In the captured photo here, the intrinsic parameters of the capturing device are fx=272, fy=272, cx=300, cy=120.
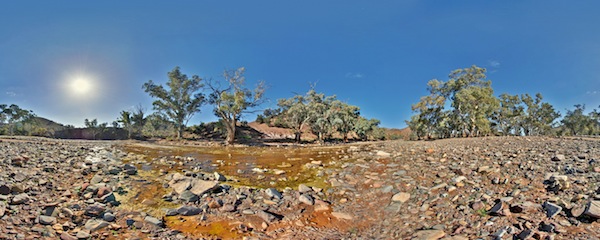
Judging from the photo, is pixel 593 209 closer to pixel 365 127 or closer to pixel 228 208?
pixel 228 208

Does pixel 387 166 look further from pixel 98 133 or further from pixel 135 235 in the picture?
pixel 98 133

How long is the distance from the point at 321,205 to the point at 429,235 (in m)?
2.41

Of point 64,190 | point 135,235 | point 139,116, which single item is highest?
point 139,116

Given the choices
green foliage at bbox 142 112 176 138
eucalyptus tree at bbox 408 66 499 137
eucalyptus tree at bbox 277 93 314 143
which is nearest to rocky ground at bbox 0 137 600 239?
eucalyptus tree at bbox 408 66 499 137

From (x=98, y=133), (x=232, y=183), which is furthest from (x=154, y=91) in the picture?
(x=232, y=183)

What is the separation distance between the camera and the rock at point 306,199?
637 centimetres

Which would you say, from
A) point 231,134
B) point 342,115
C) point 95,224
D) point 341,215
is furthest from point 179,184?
point 342,115

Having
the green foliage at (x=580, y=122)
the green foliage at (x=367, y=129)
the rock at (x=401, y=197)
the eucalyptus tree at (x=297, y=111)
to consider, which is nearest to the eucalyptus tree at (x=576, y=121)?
the green foliage at (x=580, y=122)

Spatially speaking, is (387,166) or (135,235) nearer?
(135,235)

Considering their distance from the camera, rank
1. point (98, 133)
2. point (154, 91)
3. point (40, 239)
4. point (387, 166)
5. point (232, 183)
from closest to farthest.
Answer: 1. point (40, 239)
2. point (232, 183)
3. point (387, 166)
4. point (154, 91)
5. point (98, 133)

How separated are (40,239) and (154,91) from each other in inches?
1520

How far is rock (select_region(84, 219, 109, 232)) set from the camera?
4.60 metres

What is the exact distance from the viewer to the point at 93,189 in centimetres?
632

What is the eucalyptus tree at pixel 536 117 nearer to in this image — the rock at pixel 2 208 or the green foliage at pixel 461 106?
the green foliage at pixel 461 106
